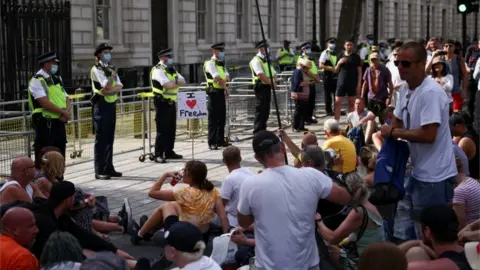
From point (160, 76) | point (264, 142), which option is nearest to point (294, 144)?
point (264, 142)

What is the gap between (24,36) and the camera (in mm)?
19594

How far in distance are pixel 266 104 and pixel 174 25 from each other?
600 inches

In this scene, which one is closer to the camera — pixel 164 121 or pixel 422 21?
pixel 164 121

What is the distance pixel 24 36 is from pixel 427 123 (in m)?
14.9

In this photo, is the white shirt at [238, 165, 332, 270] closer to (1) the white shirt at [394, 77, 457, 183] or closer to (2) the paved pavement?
(1) the white shirt at [394, 77, 457, 183]

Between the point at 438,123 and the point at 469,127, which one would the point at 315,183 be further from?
the point at 469,127

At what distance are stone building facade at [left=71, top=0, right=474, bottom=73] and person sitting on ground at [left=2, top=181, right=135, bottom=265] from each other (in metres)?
17.7

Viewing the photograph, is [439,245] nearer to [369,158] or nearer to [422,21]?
[369,158]

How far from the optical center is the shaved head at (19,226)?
6109 millimetres

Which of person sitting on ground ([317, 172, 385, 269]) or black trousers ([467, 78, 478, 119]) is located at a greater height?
black trousers ([467, 78, 478, 119])

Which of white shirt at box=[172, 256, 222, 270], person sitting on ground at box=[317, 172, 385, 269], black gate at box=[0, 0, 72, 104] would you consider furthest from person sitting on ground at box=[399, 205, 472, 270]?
black gate at box=[0, 0, 72, 104]

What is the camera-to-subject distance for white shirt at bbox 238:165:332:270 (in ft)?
18.1

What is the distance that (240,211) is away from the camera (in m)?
5.65

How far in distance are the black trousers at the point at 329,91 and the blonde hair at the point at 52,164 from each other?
12.8 metres
